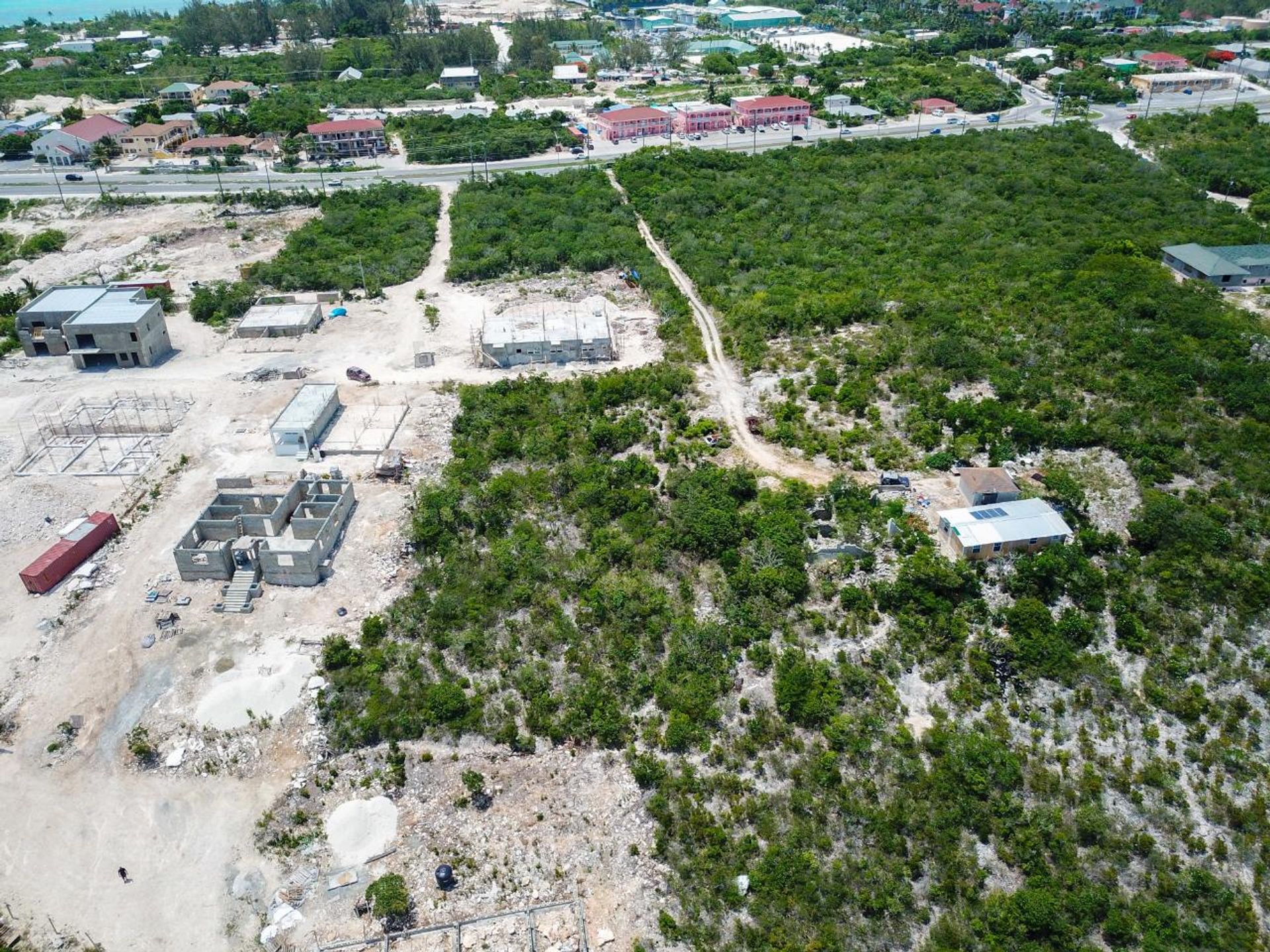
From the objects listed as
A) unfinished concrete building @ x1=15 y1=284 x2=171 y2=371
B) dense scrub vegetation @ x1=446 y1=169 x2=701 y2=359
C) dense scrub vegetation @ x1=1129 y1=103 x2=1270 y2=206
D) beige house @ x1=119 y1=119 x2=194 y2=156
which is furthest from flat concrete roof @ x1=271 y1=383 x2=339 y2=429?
dense scrub vegetation @ x1=1129 y1=103 x2=1270 y2=206

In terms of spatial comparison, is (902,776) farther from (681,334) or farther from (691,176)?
(691,176)

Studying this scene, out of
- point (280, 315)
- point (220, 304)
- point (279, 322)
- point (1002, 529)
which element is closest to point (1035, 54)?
point (280, 315)

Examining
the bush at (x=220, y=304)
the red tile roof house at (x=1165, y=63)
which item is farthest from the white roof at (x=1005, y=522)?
the red tile roof house at (x=1165, y=63)

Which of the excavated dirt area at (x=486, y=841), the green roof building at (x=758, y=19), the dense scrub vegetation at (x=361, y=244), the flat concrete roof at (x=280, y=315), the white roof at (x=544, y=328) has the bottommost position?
the excavated dirt area at (x=486, y=841)

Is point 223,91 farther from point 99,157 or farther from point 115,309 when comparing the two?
point 115,309

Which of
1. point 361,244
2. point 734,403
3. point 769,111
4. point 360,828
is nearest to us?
point 360,828

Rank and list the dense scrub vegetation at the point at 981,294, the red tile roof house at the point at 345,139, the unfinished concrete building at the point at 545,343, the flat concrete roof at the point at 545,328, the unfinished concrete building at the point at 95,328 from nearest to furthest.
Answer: the dense scrub vegetation at the point at 981,294
the unfinished concrete building at the point at 95,328
the unfinished concrete building at the point at 545,343
the flat concrete roof at the point at 545,328
the red tile roof house at the point at 345,139

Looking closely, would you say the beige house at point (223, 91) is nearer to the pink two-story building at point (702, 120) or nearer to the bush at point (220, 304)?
the pink two-story building at point (702, 120)
